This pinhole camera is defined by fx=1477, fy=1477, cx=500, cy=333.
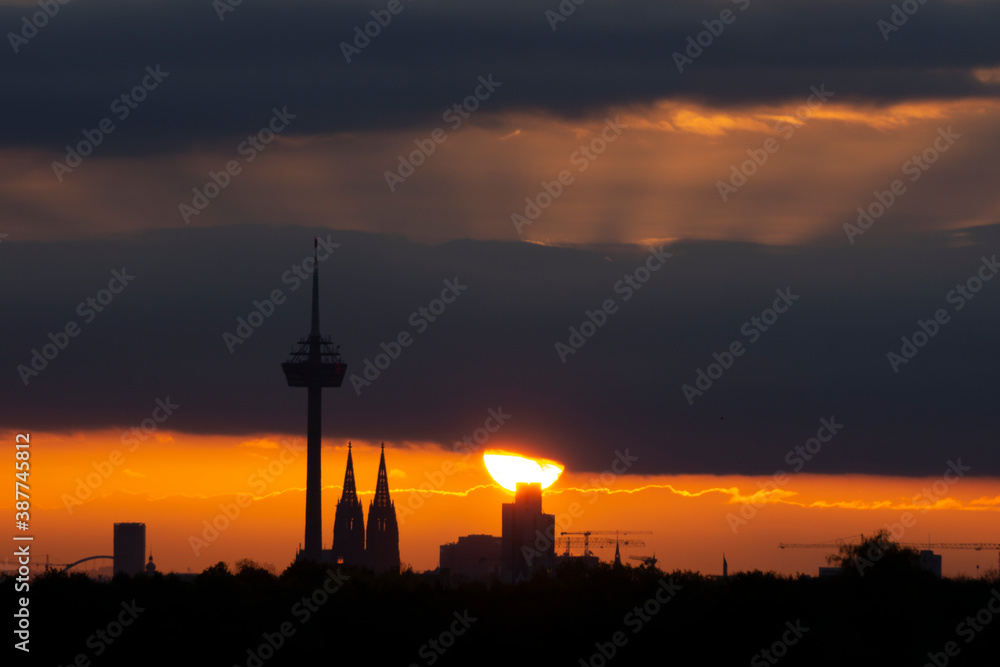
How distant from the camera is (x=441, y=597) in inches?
6762

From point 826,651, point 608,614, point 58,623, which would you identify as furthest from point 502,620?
point 58,623

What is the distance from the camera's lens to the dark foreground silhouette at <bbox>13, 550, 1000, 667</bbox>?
147000mm

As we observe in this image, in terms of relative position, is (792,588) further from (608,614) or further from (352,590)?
(352,590)

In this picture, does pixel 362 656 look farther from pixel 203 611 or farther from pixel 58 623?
pixel 58 623

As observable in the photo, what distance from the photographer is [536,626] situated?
156 m

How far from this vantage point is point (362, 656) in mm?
151750

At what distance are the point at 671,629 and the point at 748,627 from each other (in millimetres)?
7762

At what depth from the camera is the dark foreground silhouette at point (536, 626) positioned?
482 ft

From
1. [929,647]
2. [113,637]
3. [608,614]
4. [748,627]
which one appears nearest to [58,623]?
[113,637]

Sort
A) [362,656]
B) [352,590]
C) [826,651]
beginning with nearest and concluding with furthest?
[826,651] < [362,656] < [352,590]

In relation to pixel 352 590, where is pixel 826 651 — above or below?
below

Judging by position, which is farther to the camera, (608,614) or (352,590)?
(352,590)

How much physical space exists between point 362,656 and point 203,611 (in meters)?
18.8

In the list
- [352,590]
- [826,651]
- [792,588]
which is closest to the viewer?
[826,651]
